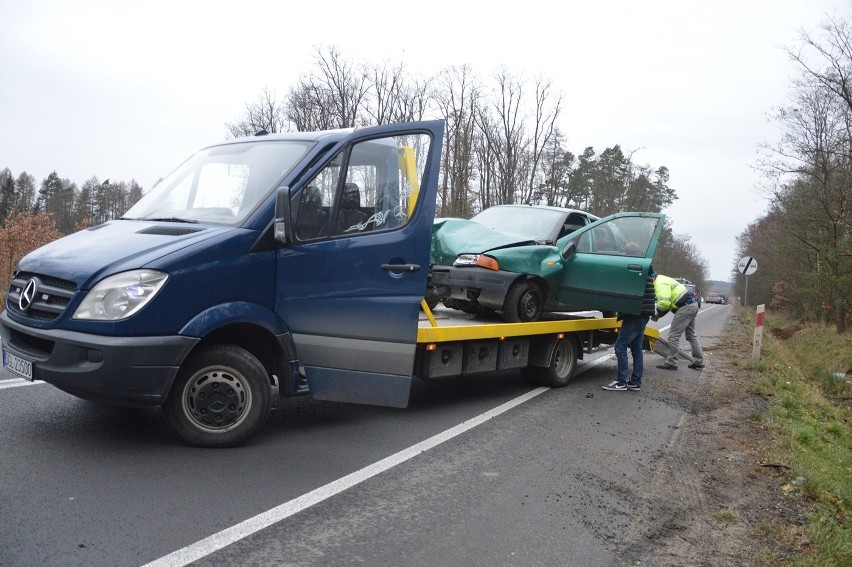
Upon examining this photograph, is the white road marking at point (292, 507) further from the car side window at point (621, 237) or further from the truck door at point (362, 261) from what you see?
the car side window at point (621, 237)

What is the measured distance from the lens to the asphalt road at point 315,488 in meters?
3.42

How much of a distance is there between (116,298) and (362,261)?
1.83m

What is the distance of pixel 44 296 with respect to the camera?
449 centimetres

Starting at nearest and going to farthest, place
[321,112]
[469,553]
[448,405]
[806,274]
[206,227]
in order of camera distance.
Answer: [469,553] → [206,227] → [448,405] → [806,274] → [321,112]

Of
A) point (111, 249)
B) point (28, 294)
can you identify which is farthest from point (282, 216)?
point (28, 294)

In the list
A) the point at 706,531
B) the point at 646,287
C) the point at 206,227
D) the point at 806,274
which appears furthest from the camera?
the point at 806,274

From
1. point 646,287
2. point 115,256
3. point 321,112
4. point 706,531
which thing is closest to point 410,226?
point 115,256

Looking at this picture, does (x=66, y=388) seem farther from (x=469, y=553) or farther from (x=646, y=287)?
(x=646, y=287)

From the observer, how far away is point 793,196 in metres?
27.7

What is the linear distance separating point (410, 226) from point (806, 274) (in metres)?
25.5

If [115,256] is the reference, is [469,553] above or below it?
below

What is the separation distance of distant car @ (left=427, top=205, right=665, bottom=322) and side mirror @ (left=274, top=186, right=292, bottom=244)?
305 centimetres

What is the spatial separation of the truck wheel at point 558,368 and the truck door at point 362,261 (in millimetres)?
3321

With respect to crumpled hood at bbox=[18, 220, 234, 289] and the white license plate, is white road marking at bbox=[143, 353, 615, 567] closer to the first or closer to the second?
crumpled hood at bbox=[18, 220, 234, 289]
